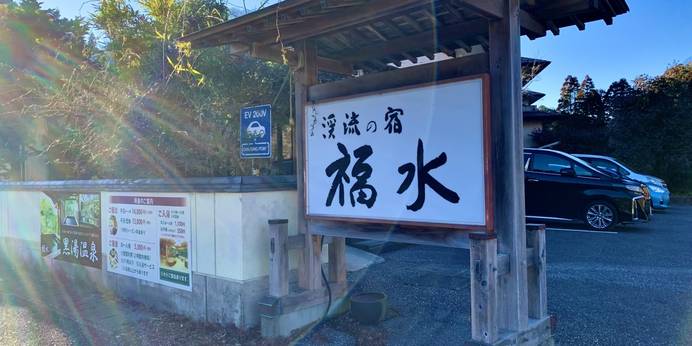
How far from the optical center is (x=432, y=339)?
150 inches

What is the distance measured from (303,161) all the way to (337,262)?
3.50ft

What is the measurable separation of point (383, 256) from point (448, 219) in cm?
406

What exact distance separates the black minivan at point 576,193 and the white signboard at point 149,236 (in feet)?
23.5

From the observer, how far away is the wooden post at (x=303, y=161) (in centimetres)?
418

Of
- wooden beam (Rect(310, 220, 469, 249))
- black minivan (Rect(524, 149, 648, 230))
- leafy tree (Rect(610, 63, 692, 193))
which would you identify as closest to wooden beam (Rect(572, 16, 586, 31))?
wooden beam (Rect(310, 220, 469, 249))

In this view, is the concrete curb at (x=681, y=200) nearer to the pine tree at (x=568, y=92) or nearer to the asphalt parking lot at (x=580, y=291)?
the pine tree at (x=568, y=92)

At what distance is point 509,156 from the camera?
2.99 meters

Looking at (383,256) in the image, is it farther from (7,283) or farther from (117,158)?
(7,283)

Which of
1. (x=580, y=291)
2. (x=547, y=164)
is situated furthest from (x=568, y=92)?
(x=580, y=291)

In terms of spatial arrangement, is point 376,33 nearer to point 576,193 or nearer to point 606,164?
point 576,193

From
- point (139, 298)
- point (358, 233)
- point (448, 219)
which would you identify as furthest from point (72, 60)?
point (448, 219)

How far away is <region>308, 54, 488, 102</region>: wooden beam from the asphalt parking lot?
6.76 ft

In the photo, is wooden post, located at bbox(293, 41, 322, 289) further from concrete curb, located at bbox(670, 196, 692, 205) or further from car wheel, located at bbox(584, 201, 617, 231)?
concrete curb, located at bbox(670, 196, 692, 205)

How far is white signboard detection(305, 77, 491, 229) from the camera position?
121 inches
